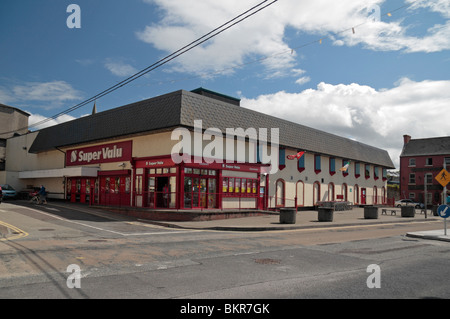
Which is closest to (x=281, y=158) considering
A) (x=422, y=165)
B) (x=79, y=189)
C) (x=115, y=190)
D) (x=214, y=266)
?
(x=115, y=190)

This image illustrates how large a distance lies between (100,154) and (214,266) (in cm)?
2268

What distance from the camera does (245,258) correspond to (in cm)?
1013

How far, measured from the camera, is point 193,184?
23.4m

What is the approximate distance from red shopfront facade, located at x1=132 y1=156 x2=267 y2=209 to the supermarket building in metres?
0.07

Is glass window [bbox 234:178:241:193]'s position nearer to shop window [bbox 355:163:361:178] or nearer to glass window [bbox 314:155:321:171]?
glass window [bbox 314:155:321:171]

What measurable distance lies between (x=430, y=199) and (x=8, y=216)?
60.4m

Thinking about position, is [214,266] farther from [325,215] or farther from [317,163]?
[317,163]

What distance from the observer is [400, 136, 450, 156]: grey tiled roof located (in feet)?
195

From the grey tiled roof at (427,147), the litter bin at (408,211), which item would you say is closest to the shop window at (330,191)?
the litter bin at (408,211)

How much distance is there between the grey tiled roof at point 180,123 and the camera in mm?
22703

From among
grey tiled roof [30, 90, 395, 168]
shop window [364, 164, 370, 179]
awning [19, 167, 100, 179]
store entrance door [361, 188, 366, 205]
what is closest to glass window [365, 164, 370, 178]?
shop window [364, 164, 370, 179]
